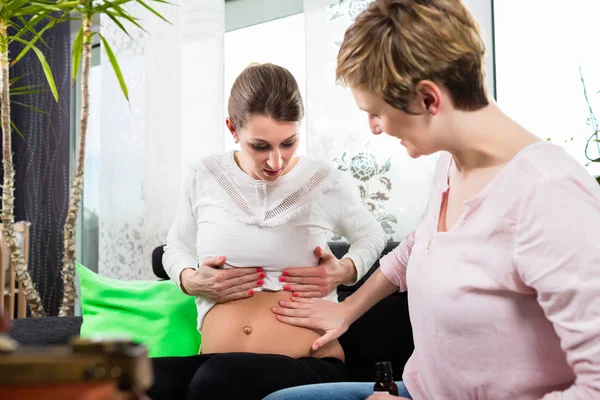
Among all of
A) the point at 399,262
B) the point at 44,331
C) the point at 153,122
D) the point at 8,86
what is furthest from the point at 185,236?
the point at 153,122

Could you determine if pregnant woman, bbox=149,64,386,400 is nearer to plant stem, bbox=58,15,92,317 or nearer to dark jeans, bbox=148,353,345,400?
dark jeans, bbox=148,353,345,400

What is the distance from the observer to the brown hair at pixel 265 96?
1684 mm

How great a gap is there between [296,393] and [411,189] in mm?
1680

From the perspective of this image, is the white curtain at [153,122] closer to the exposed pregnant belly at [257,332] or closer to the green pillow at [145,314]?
the green pillow at [145,314]

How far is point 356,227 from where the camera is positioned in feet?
6.09

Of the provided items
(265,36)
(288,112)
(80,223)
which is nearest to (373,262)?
(288,112)

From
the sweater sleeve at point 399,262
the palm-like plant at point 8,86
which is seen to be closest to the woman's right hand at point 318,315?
the sweater sleeve at point 399,262

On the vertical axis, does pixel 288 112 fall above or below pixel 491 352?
above

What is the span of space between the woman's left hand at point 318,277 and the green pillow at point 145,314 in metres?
0.51

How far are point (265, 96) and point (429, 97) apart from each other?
0.80m

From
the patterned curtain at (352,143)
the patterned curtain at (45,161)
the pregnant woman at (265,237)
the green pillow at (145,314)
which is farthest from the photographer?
the patterned curtain at (45,161)

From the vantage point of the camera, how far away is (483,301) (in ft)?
2.92

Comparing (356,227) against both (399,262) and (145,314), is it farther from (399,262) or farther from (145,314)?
(145,314)

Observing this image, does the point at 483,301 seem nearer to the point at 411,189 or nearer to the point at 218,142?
the point at 411,189
